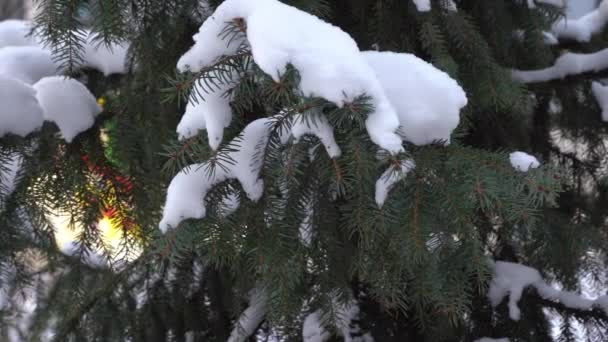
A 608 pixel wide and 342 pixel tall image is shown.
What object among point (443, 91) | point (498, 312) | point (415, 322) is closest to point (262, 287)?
point (443, 91)

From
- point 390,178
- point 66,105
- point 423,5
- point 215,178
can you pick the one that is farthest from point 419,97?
point 66,105

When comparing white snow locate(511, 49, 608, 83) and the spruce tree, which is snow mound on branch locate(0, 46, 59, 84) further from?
white snow locate(511, 49, 608, 83)

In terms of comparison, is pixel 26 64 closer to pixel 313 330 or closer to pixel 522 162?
pixel 313 330

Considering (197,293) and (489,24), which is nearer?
(489,24)

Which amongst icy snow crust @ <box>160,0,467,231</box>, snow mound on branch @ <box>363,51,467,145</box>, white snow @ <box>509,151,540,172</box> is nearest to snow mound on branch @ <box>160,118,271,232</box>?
icy snow crust @ <box>160,0,467,231</box>

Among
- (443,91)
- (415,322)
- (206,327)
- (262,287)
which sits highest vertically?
(443,91)

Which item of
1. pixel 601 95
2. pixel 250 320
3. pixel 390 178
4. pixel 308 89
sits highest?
pixel 308 89

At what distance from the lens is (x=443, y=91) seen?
1.02 metres

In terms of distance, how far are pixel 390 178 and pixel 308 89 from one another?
7.3 inches

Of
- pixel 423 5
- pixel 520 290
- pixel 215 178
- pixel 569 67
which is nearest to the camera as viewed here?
pixel 215 178

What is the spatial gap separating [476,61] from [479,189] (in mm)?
656

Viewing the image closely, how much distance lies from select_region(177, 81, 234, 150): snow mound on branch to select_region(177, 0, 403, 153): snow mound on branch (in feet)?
0.43

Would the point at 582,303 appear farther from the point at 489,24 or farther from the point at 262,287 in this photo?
the point at 262,287

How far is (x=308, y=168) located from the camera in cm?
114
